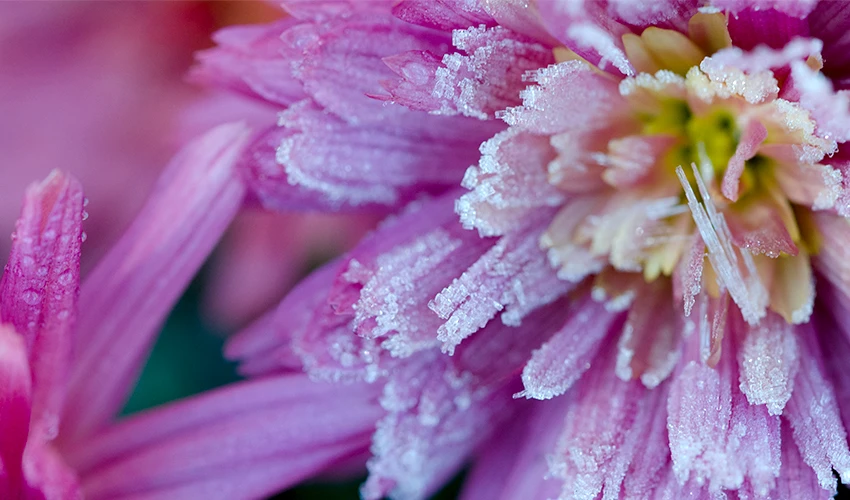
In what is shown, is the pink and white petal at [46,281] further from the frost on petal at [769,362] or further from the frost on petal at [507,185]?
the frost on petal at [769,362]

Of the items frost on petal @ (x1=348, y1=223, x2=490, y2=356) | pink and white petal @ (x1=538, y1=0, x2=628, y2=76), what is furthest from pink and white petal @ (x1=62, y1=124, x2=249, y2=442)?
pink and white petal @ (x1=538, y1=0, x2=628, y2=76)

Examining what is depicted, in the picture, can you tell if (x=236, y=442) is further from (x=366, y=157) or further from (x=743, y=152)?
(x=743, y=152)

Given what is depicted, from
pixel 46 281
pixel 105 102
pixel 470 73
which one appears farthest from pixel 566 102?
pixel 105 102

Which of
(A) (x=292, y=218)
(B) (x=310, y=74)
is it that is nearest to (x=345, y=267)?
(B) (x=310, y=74)

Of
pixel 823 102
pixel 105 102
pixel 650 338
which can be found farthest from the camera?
pixel 105 102

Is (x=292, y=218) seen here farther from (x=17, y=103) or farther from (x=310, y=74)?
(x=310, y=74)

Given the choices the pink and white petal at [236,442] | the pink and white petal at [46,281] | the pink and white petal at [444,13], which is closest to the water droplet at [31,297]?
the pink and white petal at [46,281]
